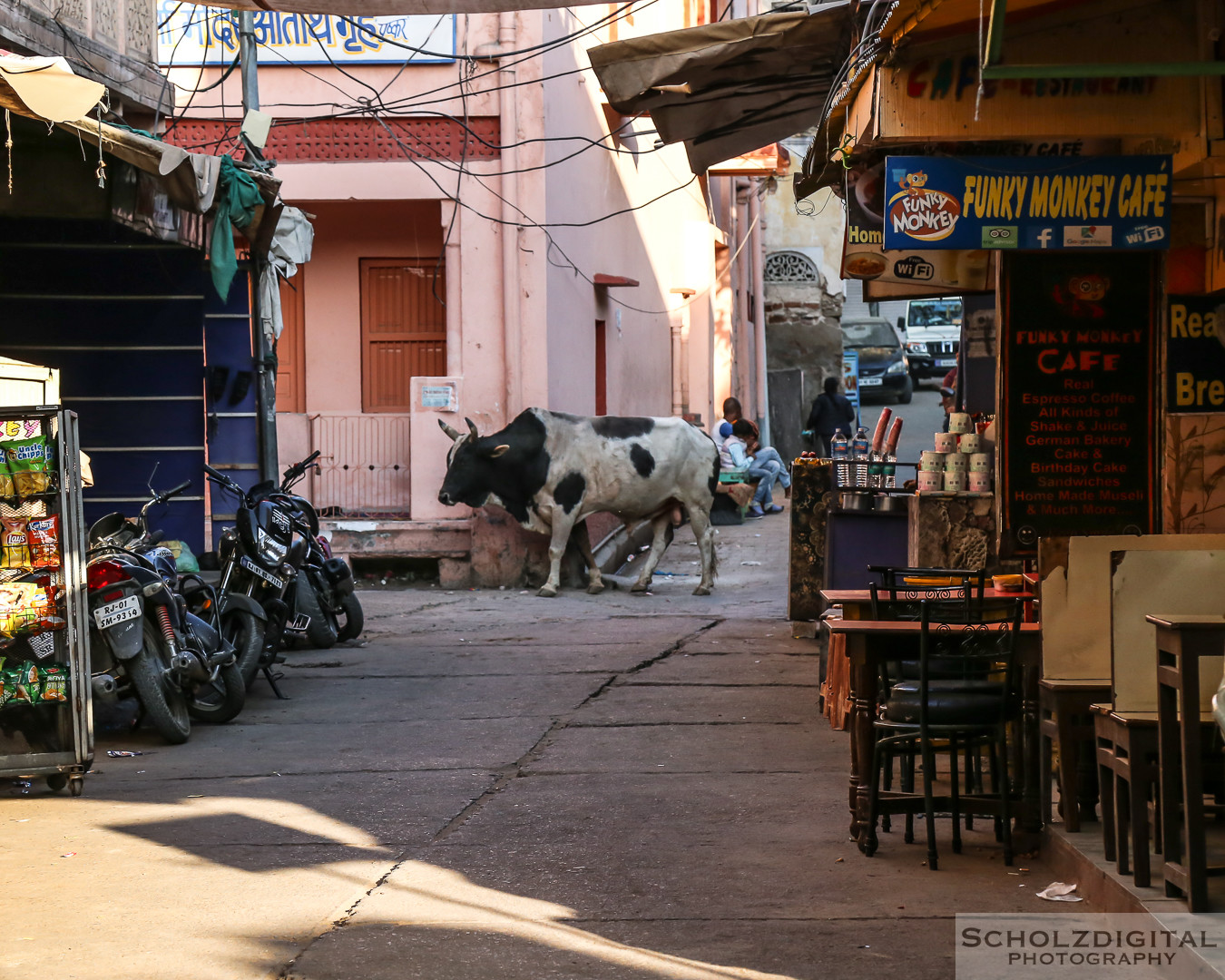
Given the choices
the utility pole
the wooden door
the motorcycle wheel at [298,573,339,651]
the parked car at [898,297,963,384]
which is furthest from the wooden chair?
the parked car at [898,297,963,384]

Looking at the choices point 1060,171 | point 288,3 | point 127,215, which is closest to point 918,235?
point 1060,171

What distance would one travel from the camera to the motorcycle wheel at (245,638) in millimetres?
8773

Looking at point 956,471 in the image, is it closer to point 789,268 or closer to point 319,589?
point 319,589

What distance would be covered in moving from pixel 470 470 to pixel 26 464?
778 cm

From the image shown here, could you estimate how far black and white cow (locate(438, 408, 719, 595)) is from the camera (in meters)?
14.4

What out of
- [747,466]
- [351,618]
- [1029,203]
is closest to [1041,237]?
[1029,203]

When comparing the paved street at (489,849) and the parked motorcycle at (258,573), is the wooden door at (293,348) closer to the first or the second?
the parked motorcycle at (258,573)

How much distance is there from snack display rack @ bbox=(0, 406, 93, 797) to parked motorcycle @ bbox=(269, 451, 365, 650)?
3655mm

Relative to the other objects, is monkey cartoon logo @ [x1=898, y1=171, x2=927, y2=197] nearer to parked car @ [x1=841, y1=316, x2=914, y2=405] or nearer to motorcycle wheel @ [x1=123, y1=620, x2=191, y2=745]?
motorcycle wheel @ [x1=123, y1=620, x2=191, y2=745]

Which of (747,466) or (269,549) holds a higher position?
(747,466)

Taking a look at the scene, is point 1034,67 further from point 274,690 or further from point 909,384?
point 909,384

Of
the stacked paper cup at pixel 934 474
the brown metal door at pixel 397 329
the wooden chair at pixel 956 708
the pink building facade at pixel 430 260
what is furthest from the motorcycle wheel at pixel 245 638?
the brown metal door at pixel 397 329

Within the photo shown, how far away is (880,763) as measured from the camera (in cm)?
536

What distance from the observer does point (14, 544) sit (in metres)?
6.73
